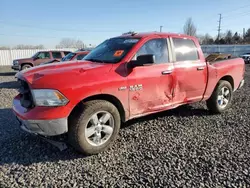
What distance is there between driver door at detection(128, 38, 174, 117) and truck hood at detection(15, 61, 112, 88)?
0.58m

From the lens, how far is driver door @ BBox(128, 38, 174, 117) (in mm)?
3807

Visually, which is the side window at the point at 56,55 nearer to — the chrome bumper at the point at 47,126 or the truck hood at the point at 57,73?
the truck hood at the point at 57,73

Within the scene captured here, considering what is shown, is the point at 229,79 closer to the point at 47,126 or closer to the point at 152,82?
the point at 152,82

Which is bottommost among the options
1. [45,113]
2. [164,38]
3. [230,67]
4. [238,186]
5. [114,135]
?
[238,186]

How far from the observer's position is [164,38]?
4.44m

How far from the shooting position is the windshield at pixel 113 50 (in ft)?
13.0

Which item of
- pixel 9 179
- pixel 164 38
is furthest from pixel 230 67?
pixel 9 179

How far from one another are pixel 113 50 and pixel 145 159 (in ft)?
6.92

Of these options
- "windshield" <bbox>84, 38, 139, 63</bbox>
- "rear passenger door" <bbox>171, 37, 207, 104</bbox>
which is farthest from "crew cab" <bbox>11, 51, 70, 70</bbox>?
"rear passenger door" <bbox>171, 37, 207, 104</bbox>

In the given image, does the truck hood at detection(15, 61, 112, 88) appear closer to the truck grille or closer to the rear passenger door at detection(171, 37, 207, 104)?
the truck grille

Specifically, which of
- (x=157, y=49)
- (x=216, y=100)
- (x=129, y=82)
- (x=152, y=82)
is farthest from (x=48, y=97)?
(x=216, y=100)

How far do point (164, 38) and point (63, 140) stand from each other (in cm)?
277

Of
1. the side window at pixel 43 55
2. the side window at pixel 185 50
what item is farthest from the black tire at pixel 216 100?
the side window at pixel 43 55

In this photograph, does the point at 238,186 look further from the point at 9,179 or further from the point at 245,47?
the point at 245,47
